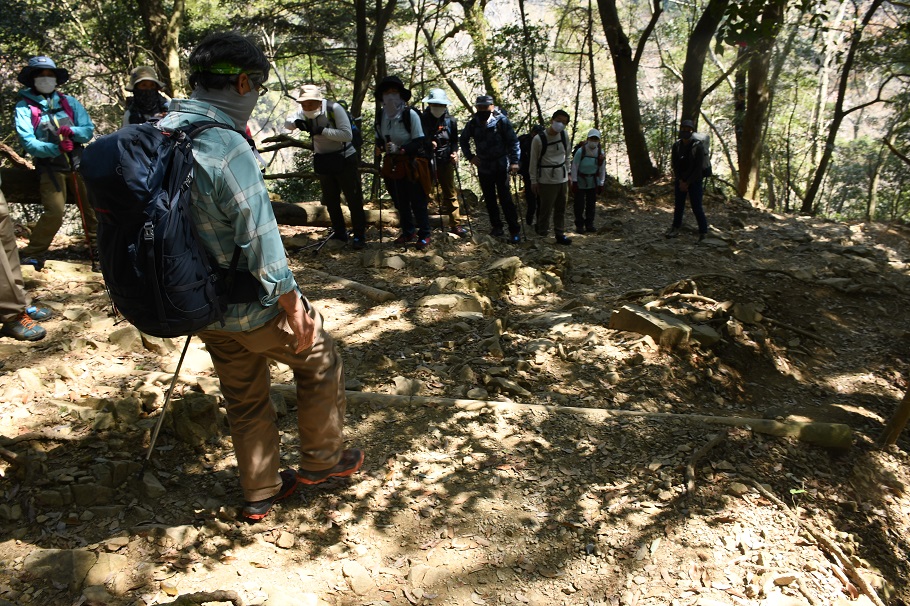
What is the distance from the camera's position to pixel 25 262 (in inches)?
244

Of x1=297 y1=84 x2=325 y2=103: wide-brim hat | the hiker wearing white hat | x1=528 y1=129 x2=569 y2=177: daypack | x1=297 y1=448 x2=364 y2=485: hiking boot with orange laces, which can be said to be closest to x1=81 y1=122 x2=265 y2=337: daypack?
x1=297 y1=448 x2=364 y2=485: hiking boot with orange laces

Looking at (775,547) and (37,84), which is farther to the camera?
(37,84)

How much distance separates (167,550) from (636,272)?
6.81 metres

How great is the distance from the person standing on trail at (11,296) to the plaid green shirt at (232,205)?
2.81 meters

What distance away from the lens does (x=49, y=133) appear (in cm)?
593

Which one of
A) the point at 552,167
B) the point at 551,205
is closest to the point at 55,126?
the point at 552,167

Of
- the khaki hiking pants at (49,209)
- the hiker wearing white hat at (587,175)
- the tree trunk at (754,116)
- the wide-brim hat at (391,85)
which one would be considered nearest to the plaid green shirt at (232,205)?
the khaki hiking pants at (49,209)

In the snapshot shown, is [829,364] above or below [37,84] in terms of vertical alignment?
below

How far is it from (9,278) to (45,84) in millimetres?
2425

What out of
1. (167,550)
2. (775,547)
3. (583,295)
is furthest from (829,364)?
(167,550)

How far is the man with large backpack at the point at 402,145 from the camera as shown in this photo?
7.67 m

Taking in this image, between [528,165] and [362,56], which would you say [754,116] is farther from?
[362,56]

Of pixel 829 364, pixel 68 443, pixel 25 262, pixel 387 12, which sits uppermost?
pixel 387 12

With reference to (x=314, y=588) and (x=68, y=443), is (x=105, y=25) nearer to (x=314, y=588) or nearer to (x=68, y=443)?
(x=68, y=443)
